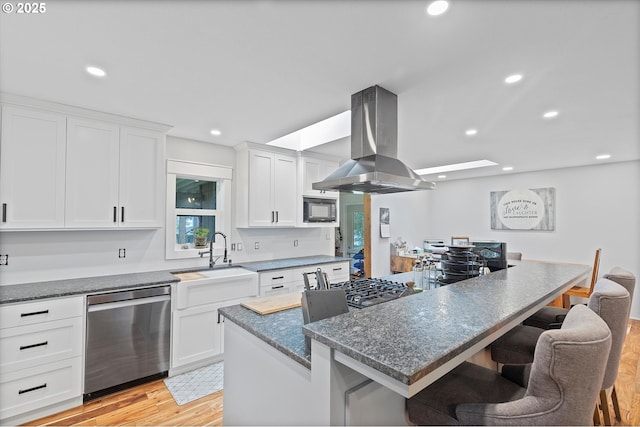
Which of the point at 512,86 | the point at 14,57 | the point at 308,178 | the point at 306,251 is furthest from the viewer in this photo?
the point at 306,251

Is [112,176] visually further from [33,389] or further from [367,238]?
[367,238]

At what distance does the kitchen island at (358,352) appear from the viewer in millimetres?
930

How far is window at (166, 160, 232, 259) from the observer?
11.0 feet

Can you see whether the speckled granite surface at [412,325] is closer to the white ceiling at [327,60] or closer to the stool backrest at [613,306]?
the stool backrest at [613,306]

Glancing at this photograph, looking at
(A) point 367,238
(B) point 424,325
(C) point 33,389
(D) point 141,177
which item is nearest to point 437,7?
(B) point 424,325

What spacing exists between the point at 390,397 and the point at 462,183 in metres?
6.19

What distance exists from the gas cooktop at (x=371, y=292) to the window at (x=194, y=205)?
2.18 m

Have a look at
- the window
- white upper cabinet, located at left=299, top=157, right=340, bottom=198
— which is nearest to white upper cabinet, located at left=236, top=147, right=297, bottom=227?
white upper cabinet, located at left=299, top=157, right=340, bottom=198

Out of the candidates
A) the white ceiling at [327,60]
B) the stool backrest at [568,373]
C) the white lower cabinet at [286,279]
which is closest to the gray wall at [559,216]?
the white lower cabinet at [286,279]

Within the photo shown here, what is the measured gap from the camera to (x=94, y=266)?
2.88 meters

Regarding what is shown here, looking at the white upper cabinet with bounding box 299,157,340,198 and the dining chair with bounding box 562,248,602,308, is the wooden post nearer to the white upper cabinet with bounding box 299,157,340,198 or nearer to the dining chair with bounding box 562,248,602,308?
the white upper cabinet with bounding box 299,157,340,198

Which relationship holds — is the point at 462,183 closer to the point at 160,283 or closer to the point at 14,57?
the point at 160,283

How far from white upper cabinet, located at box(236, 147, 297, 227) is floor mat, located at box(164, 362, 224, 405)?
1.60m

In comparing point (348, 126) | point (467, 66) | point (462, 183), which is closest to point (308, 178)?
point (348, 126)
